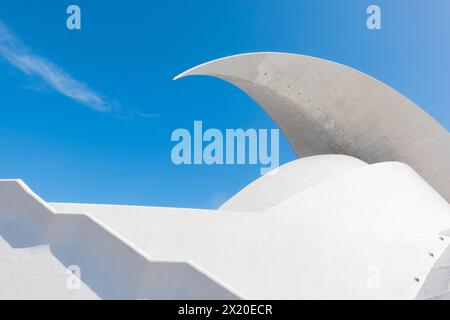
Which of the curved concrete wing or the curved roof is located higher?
the curved concrete wing

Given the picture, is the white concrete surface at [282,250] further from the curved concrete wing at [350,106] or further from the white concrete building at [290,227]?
the curved concrete wing at [350,106]

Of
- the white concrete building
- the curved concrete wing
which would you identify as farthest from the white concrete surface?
the curved concrete wing

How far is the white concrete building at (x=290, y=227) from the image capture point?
310 centimetres

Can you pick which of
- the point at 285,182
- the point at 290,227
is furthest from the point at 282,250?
the point at 285,182

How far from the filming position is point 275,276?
16.8ft

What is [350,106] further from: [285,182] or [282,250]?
[282,250]

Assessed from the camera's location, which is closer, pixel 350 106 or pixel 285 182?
pixel 285 182

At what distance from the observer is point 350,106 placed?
12203 mm

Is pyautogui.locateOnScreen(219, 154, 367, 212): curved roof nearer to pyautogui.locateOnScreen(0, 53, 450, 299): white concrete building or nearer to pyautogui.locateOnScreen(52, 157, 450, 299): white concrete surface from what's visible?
pyautogui.locateOnScreen(0, 53, 450, 299): white concrete building

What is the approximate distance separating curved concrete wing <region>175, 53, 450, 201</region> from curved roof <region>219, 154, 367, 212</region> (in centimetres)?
147

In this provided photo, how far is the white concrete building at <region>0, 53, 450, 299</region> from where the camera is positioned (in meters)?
3.10

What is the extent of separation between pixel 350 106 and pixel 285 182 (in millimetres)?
4122

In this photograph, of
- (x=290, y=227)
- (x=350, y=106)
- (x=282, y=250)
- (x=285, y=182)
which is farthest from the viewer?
(x=350, y=106)
